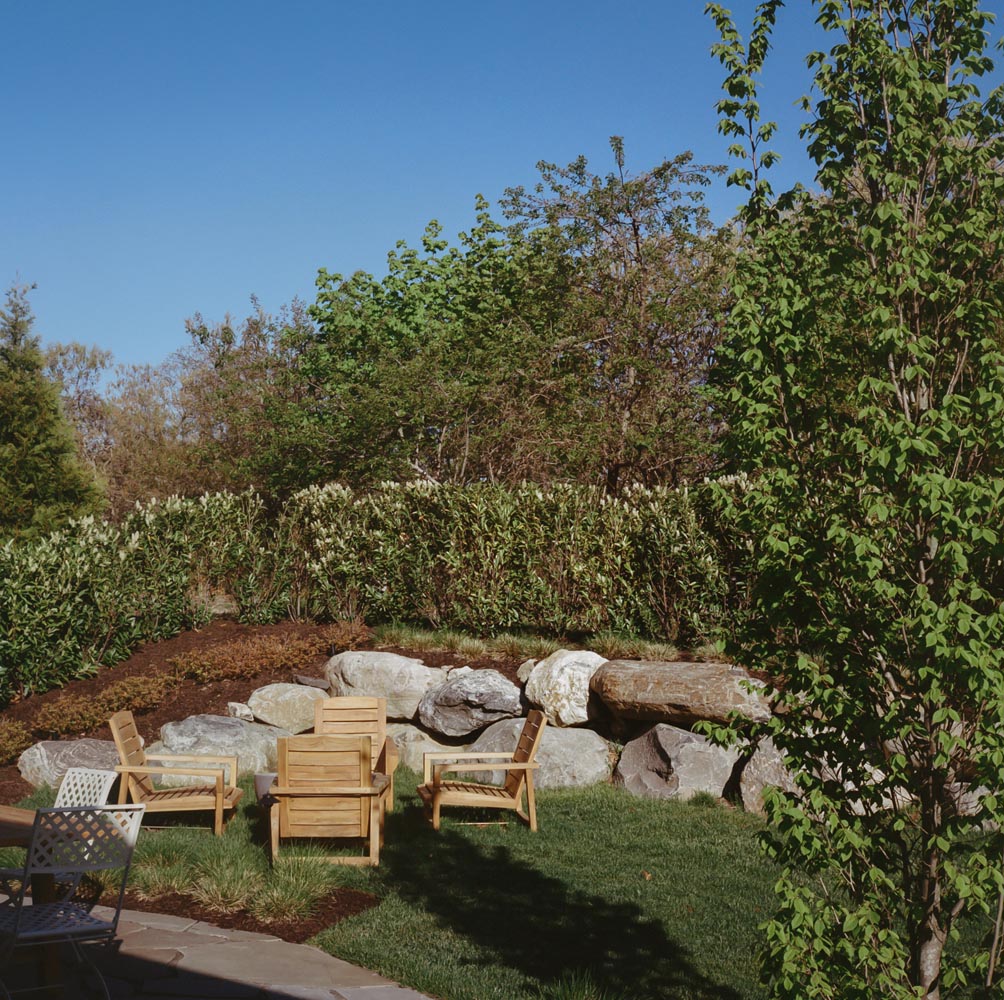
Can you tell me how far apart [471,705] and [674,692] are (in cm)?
228

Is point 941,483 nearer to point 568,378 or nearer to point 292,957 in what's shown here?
point 292,957

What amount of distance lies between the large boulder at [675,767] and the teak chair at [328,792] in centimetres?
308

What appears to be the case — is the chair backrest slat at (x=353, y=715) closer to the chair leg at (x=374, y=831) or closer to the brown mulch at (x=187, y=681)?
the brown mulch at (x=187, y=681)

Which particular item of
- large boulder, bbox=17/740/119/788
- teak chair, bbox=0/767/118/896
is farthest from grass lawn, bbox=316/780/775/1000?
large boulder, bbox=17/740/119/788

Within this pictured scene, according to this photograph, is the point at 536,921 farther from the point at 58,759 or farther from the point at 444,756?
the point at 58,759

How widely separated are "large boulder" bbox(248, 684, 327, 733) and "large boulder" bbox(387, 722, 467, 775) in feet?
3.00

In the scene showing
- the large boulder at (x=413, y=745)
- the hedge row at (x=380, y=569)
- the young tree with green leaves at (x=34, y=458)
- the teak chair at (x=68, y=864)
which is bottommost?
the large boulder at (x=413, y=745)

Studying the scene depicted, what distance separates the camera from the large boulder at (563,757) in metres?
9.66

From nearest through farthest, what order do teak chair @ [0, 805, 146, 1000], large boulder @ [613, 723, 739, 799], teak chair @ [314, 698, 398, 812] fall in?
teak chair @ [0, 805, 146, 1000] < large boulder @ [613, 723, 739, 799] < teak chair @ [314, 698, 398, 812]

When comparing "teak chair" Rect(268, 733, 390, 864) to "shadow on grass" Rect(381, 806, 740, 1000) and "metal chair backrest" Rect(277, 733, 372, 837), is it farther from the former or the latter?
"shadow on grass" Rect(381, 806, 740, 1000)

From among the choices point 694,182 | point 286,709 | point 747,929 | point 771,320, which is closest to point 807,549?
point 771,320

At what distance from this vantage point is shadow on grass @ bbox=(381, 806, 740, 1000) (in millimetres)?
5121

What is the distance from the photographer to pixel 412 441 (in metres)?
17.0

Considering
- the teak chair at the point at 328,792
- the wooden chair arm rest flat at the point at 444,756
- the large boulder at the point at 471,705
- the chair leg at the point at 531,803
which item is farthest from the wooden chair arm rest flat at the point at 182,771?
the large boulder at the point at 471,705
